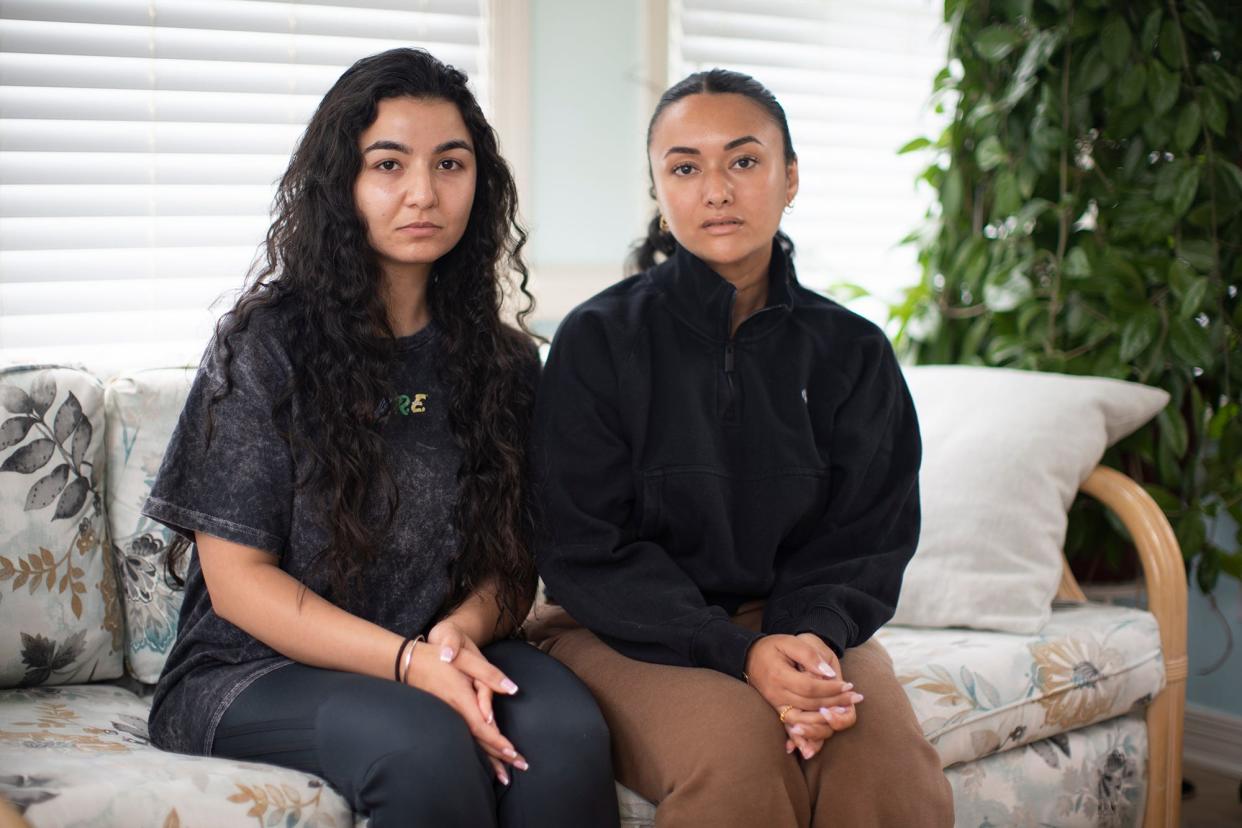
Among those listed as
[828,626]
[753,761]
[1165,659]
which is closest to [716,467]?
[828,626]

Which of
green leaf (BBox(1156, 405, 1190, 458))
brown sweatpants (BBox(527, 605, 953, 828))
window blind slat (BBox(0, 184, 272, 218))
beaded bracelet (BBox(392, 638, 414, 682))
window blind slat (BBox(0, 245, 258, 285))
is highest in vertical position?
window blind slat (BBox(0, 184, 272, 218))

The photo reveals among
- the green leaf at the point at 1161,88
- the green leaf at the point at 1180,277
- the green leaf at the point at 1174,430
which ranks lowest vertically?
the green leaf at the point at 1174,430

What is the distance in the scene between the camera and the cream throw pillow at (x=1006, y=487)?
2.01m

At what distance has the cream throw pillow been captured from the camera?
6.58ft

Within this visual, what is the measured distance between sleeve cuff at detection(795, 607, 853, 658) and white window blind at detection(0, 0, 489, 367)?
43.8 inches

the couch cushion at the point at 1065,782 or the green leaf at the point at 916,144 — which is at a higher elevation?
the green leaf at the point at 916,144

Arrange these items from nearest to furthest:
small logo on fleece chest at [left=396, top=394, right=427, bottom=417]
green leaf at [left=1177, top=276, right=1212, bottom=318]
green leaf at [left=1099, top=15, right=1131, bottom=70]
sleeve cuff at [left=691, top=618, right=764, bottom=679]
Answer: sleeve cuff at [left=691, top=618, right=764, bottom=679]
small logo on fleece chest at [left=396, top=394, right=427, bottom=417]
green leaf at [left=1177, top=276, right=1212, bottom=318]
green leaf at [left=1099, top=15, right=1131, bottom=70]

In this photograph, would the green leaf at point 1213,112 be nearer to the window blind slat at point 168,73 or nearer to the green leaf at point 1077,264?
the green leaf at point 1077,264

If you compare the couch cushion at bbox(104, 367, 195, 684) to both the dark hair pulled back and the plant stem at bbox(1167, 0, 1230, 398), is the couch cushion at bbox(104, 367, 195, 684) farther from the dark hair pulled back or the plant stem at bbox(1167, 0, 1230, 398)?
the plant stem at bbox(1167, 0, 1230, 398)

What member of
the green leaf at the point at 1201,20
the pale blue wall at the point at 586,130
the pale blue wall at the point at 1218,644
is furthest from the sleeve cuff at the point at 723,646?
the pale blue wall at the point at 1218,644

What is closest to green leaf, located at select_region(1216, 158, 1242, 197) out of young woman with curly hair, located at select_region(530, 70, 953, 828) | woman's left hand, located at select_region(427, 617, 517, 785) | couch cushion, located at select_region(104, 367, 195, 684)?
young woman with curly hair, located at select_region(530, 70, 953, 828)

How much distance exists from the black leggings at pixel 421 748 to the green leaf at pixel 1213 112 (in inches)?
65.6

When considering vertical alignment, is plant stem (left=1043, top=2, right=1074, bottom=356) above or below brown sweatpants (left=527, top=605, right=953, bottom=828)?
above

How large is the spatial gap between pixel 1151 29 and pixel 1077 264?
0.46 meters
